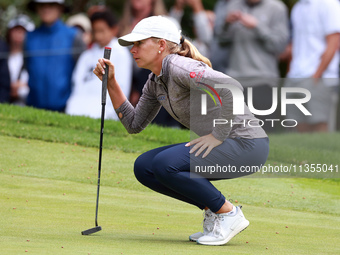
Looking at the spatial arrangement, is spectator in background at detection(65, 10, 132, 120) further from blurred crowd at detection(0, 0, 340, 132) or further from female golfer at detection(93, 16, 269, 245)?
female golfer at detection(93, 16, 269, 245)

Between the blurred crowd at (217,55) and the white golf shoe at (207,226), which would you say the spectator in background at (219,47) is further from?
the white golf shoe at (207,226)

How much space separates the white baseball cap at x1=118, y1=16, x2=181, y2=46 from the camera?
4625 mm

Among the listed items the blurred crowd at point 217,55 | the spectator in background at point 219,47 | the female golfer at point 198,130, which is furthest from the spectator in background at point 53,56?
the female golfer at point 198,130

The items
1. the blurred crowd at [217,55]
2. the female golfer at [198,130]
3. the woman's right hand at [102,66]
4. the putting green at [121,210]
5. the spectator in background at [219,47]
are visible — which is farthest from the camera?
the spectator in background at [219,47]

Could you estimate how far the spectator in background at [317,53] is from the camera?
A: 8.54 m

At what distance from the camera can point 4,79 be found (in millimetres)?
10102

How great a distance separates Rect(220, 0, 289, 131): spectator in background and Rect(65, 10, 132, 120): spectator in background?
1316 millimetres

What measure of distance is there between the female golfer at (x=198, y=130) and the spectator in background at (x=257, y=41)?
4.20 meters

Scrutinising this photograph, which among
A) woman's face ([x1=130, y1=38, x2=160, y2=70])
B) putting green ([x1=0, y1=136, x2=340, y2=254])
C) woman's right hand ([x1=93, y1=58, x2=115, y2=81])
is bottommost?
putting green ([x1=0, y1=136, x2=340, y2=254])

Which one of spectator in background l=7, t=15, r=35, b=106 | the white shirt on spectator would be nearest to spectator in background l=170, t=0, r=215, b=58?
the white shirt on spectator

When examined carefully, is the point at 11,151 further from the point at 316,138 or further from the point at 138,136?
the point at 316,138

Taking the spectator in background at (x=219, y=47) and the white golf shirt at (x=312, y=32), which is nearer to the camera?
the white golf shirt at (x=312, y=32)

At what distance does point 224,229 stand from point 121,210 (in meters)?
1.28

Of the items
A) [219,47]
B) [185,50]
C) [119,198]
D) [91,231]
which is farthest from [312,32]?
[91,231]
